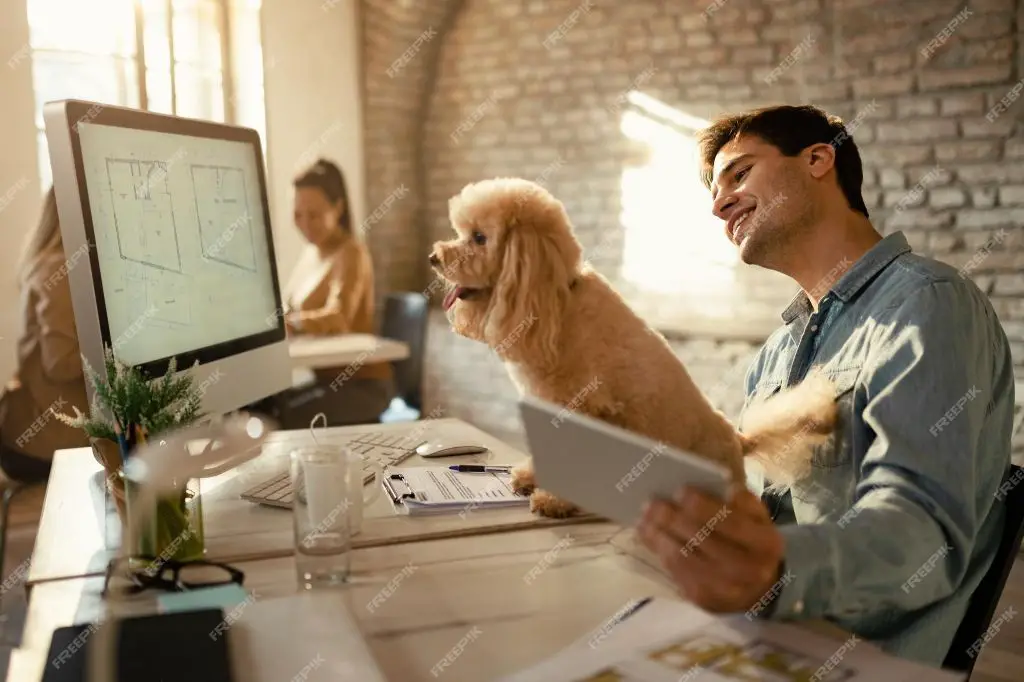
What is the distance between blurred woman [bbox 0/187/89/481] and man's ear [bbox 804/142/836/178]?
207cm

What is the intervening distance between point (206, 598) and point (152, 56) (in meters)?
4.69

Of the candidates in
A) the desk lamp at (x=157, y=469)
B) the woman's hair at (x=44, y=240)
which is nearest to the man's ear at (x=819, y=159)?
the desk lamp at (x=157, y=469)

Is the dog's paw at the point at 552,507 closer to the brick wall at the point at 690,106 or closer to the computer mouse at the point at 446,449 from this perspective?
the computer mouse at the point at 446,449

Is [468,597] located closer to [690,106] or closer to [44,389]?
[44,389]

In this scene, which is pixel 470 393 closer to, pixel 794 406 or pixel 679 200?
pixel 679 200

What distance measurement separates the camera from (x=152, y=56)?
5.02 meters

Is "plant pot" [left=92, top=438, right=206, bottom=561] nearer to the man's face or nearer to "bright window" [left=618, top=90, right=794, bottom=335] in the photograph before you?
the man's face

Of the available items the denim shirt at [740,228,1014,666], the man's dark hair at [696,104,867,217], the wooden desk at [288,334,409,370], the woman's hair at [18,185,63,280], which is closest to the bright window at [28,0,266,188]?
the wooden desk at [288,334,409,370]

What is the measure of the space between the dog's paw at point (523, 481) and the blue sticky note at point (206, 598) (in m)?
0.51

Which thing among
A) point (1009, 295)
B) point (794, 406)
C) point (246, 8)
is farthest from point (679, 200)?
point (794, 406)

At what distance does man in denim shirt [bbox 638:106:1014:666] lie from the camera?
36.1 inches

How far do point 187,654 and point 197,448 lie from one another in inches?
17.0

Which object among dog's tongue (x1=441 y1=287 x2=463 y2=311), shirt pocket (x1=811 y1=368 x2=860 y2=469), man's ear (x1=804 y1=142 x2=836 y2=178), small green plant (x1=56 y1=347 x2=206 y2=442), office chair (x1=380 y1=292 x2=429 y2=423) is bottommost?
office chair (x1=380 y1=292 x2=429 y2=423)

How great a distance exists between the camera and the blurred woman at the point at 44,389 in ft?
8.66
